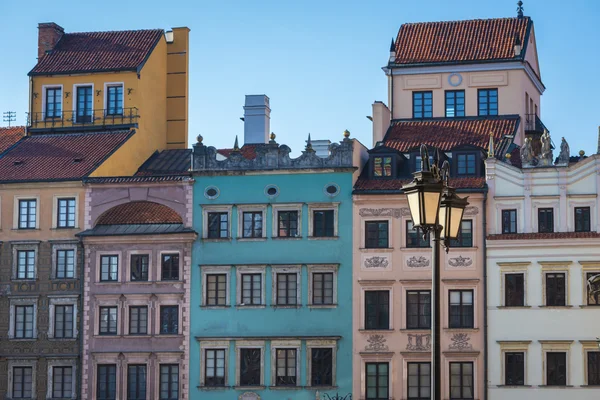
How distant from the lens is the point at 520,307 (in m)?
56.6

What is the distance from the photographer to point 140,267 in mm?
60781

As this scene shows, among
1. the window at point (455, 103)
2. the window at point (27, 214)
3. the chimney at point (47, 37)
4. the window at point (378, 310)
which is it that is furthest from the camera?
the chimney at point (47, 37)

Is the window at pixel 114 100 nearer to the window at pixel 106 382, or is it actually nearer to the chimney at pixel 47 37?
the chimney at pixel 47 37

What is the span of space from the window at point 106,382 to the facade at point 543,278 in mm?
16840

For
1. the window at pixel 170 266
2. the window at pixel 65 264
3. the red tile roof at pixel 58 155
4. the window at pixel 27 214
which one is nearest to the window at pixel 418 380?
the window at pixel 170 266

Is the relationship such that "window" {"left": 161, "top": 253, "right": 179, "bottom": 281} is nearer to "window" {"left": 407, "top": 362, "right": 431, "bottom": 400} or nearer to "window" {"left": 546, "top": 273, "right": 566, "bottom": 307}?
"window" {"left": 407, "top": 362, "right": 431, "bottom": 400}

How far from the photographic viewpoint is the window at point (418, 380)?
57094mm

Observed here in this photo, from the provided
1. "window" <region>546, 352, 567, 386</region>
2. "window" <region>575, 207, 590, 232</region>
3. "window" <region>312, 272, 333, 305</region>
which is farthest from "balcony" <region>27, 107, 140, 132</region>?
"window" <region>546, 352, 567, 386</region>

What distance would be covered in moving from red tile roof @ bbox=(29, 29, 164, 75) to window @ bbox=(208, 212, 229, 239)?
34.5 ft

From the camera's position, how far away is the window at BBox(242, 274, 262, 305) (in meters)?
59.6

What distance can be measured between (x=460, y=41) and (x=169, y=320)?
797 inches

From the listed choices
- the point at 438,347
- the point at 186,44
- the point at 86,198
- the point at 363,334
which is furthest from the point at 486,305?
the point at 438,347

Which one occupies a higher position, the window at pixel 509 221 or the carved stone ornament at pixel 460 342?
the window at pixel 509 221

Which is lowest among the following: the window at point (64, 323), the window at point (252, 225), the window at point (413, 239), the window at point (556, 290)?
the window at point (64, 323)
